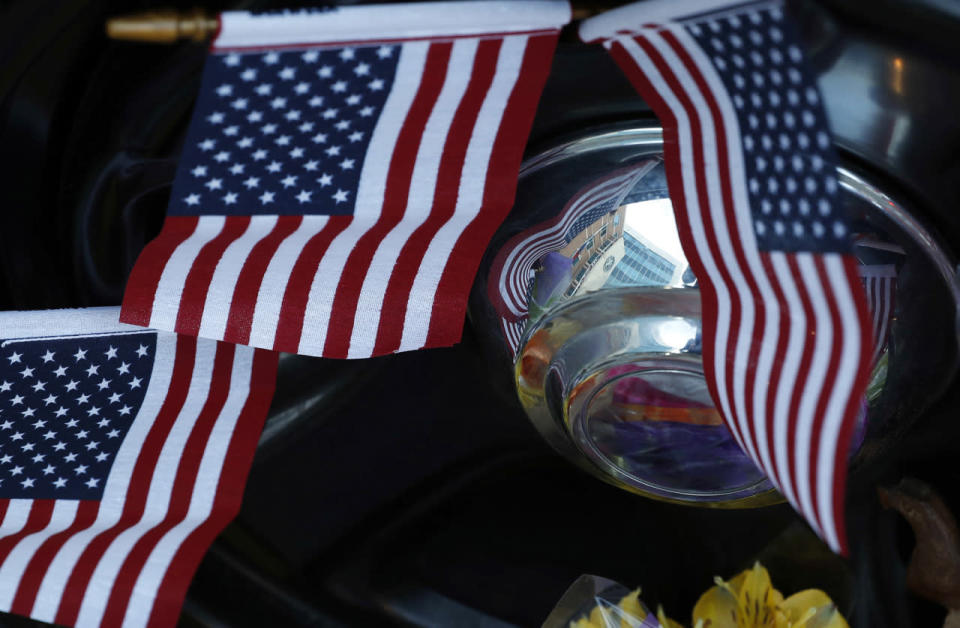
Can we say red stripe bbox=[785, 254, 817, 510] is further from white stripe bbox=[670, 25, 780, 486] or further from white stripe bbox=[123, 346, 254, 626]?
white stripe bbox=[123, 346, 254, 626]

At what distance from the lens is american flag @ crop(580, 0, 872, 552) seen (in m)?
0.56

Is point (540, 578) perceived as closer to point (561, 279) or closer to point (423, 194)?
point (561, 279)

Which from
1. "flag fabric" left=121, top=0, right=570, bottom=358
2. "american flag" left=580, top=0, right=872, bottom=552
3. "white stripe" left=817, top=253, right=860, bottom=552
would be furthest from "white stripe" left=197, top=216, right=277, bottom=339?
"white stripe" left=817, top=253, right=860, bottom=552

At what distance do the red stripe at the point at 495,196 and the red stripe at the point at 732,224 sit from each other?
0.11 m

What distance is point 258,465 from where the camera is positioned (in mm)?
976

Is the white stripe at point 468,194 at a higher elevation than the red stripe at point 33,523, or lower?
higher

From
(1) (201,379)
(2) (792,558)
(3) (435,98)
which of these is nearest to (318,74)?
A: (3) (435,98)

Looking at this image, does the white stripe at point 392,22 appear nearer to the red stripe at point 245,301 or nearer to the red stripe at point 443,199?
the red stripe at point 443,199

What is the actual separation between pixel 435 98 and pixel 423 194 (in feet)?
0.30

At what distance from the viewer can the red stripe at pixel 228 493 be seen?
813mm

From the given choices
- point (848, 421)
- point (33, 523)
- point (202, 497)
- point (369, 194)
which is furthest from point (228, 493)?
point (848, 421)

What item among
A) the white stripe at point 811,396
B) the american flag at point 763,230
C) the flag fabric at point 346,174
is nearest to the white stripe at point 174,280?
the flag fabric at point 346,174

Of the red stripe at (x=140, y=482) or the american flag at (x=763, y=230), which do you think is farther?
the red stripe at (x=140, y=482)

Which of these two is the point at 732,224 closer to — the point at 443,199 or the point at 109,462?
the point at 443,199
